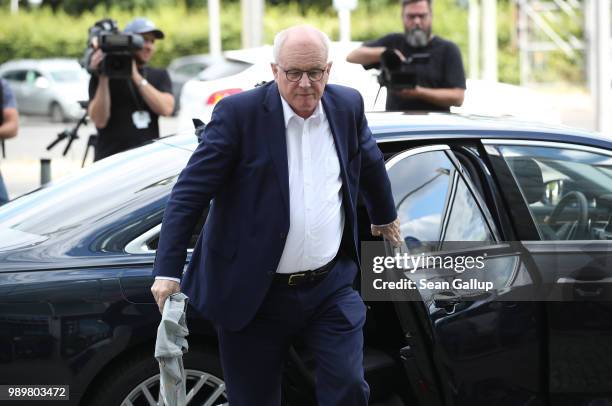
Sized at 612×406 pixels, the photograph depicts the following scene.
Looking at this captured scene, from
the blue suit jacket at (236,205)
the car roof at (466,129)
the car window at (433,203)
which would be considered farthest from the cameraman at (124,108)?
the blue suit jacket at (236,205)

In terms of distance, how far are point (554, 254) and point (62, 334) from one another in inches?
69.9

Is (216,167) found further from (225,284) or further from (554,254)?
(554,254)

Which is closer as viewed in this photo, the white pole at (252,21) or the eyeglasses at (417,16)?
the eyeglasses at (417,16)

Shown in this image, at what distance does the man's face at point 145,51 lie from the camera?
300 inches

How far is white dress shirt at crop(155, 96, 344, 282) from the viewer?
3436 mm

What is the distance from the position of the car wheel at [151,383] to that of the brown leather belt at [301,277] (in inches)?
23.0

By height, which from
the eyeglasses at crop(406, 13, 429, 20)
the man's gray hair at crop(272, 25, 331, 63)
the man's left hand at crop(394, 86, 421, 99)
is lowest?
the man's left hand at crop(394, 86, 421, 99)

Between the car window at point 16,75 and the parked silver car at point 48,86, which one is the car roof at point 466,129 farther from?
the car window at point 16,75

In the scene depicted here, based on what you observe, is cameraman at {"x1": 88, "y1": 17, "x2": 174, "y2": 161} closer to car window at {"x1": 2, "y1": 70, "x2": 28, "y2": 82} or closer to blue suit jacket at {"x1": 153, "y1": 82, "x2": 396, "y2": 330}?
blue suit jacket at {"x1": 153, "y1": 82, "x2": 396, "y2": 330}

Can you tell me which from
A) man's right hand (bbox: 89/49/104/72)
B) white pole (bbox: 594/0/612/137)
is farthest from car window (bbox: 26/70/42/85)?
man's right hand (bbox: 89/49/104/72)

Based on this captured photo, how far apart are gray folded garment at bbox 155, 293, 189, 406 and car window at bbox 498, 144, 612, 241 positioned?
155 centimetres

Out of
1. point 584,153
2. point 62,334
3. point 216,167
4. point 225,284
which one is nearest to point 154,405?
point 62,334

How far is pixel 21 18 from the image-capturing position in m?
45.1

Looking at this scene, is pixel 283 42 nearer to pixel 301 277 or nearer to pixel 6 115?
pixel 301 277
